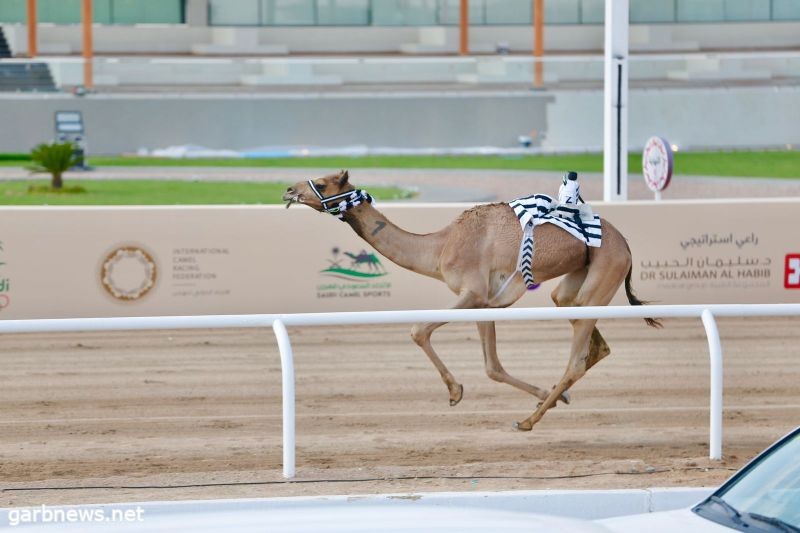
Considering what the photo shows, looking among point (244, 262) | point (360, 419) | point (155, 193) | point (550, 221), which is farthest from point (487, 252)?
point (155, 193)

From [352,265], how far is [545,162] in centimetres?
1981

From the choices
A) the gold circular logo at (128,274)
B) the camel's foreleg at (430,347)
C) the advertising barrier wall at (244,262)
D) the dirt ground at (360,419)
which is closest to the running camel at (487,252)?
the camel's foreleg at (430,347)

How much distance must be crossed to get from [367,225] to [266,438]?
75.1 inches

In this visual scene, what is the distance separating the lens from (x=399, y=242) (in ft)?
33.1

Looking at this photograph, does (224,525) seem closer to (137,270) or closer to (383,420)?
(383,420)

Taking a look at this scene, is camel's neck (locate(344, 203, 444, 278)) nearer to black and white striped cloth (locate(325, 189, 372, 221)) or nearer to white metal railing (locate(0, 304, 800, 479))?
black and white striped cloth (locate(325, 189, 372, 221))

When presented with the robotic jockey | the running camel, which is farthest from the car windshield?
the robotic jockey

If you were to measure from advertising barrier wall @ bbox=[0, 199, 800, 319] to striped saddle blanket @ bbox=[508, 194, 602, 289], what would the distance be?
456cm

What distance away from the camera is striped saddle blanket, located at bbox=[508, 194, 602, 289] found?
31.9 ft

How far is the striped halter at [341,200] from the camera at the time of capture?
9.70 metres

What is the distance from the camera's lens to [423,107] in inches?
1426

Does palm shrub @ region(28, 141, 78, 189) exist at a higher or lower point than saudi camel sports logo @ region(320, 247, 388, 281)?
higher

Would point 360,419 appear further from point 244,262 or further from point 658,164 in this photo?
point 658,164

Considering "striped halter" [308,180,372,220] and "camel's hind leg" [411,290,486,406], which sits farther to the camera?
"striped halter" [308,180,372,220]
